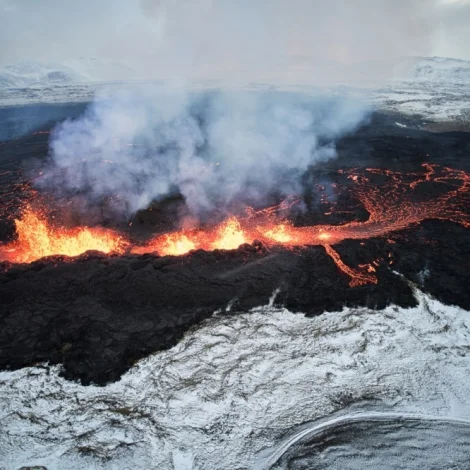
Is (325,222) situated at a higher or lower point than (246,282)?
higher

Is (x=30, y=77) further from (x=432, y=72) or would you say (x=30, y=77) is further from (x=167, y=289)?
(x=167, y=289)

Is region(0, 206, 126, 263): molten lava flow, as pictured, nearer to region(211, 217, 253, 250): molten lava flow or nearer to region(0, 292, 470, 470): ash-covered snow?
region(211, 217, 253, 250): molten lava flow

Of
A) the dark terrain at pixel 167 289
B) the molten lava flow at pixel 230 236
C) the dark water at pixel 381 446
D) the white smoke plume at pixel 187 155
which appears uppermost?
the white smoke plume at pixel 187 155

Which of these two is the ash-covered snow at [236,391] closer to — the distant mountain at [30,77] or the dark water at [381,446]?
the dark water at [381,446]

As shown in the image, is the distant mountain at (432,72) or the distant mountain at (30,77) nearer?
the distant mountain at (432,72)

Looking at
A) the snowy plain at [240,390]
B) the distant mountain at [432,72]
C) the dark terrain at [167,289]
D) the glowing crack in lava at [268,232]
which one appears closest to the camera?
the snowy plain at [240,390]

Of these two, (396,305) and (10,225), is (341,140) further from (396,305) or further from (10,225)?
(10,225)

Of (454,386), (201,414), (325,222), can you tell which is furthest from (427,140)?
(201,414)

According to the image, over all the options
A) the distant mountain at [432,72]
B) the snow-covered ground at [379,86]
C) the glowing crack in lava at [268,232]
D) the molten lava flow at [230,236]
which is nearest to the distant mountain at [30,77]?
the snow-covered ground at [379,86]
